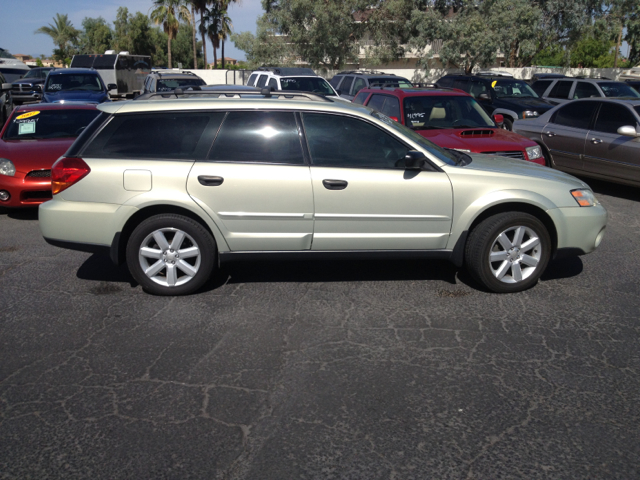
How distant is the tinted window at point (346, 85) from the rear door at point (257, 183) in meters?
14.2

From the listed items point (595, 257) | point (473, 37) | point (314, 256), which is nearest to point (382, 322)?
point (314, 256)

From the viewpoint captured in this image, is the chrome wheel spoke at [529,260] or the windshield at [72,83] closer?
the chrome wheel spoke at [529,260]

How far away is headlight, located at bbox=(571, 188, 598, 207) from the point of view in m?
5.42

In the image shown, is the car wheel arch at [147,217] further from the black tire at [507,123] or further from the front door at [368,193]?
the black tire at [507,123]

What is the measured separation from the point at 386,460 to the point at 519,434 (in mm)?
773

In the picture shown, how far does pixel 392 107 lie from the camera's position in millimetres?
9477

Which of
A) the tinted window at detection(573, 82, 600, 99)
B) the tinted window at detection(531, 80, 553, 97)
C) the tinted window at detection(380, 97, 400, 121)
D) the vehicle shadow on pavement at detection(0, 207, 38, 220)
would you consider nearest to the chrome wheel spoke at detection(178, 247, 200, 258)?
the vehicle shadow on pavement at detection(0, 207, 38, 220)

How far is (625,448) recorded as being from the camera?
314cm

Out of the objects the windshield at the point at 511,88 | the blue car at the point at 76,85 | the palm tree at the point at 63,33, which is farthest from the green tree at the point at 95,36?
the windshield at the point at 511,88

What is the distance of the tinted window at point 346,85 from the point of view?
62.2 ft

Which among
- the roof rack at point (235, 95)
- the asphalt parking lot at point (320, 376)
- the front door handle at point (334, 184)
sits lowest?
the asphalt parking lot at point (320, 376)

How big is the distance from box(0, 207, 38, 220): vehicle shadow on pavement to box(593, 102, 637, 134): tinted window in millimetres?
8594

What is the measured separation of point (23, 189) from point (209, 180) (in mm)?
4102

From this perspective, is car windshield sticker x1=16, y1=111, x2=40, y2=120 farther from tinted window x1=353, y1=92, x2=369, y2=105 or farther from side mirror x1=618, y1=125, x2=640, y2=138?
side mirror x1=618, y1=125, x2=640, y2=138
